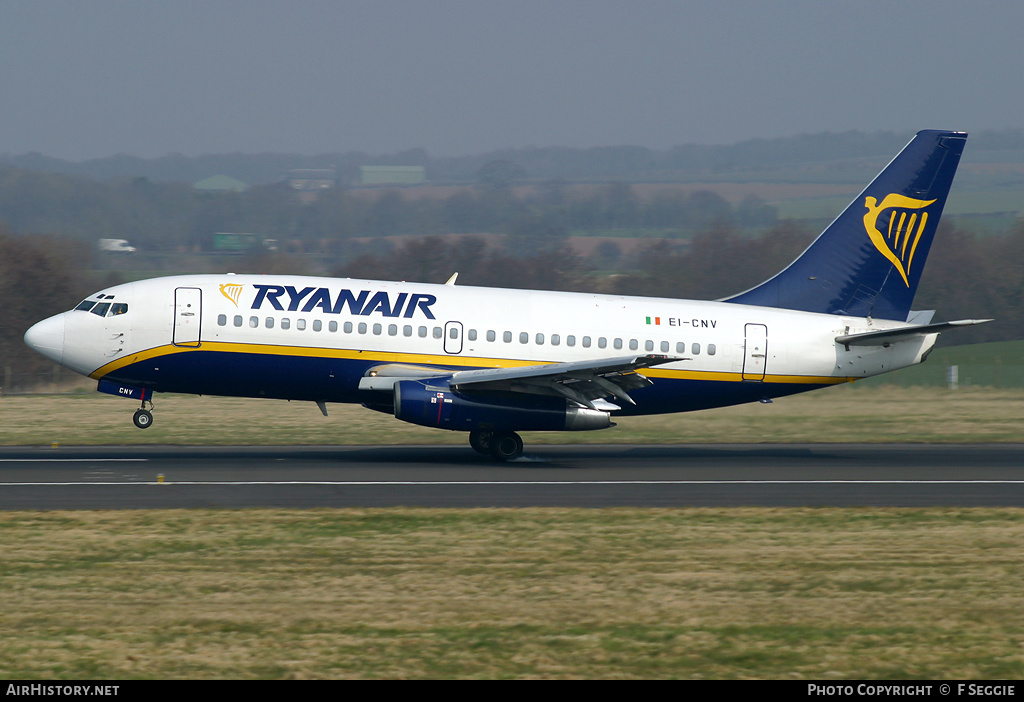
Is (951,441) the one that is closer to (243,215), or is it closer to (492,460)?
(492,460)

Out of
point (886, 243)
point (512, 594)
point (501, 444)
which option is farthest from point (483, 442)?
point (512, 594)

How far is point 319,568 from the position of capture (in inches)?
531

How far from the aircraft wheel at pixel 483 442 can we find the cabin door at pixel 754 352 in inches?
257

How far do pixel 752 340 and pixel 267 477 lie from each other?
1218 centimetres

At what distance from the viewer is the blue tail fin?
85.5 ft

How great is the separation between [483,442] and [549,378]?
2.78 meters

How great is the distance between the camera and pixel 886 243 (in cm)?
2631

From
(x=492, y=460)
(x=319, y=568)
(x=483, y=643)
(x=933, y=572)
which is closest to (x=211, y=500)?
(x=319, y=568)

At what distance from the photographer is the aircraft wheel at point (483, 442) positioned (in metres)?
24.5

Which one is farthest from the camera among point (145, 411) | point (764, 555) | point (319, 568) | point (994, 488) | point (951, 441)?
point (951, 441)

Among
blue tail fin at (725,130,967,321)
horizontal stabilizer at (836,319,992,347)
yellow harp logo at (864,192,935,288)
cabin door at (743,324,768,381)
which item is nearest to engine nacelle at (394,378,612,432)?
cabin door at (743,324,768,381)

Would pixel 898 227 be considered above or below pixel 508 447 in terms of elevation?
above

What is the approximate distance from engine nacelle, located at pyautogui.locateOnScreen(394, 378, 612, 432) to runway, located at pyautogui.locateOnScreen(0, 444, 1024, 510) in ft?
3.22
